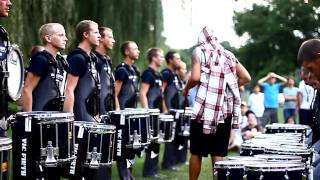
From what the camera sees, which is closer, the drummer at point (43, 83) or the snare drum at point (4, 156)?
the snare drum at point (4, 156)

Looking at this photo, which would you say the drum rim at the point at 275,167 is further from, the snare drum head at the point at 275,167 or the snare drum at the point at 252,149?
the snare drum at the point at 252,149

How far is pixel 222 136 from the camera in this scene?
20.8ft

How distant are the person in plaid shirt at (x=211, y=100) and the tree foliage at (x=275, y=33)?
127 feet

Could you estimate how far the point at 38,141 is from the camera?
5.07 m

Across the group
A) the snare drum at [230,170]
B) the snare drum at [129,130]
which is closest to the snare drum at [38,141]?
the snare drum at [230,170]

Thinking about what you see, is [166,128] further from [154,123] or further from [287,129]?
[287,129]

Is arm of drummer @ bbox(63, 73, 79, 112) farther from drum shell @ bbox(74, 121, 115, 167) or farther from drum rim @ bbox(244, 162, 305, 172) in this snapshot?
drum rim @ bbox(244, 162, 305, 172)

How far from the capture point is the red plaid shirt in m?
6.20

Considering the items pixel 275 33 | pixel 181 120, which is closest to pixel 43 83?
pixel 181 120

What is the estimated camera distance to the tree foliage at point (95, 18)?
336 inches

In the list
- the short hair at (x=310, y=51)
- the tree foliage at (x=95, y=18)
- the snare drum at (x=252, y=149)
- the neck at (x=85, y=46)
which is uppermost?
the tree foliage at (x=95, y=18)

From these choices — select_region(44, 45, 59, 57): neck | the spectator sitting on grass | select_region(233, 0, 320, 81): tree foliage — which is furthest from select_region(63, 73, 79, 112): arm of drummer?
select_region(233, 0, 320, 81): tree foliage

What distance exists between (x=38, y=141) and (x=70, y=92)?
3.38ft

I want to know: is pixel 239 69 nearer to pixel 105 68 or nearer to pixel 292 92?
pixel 105 68
